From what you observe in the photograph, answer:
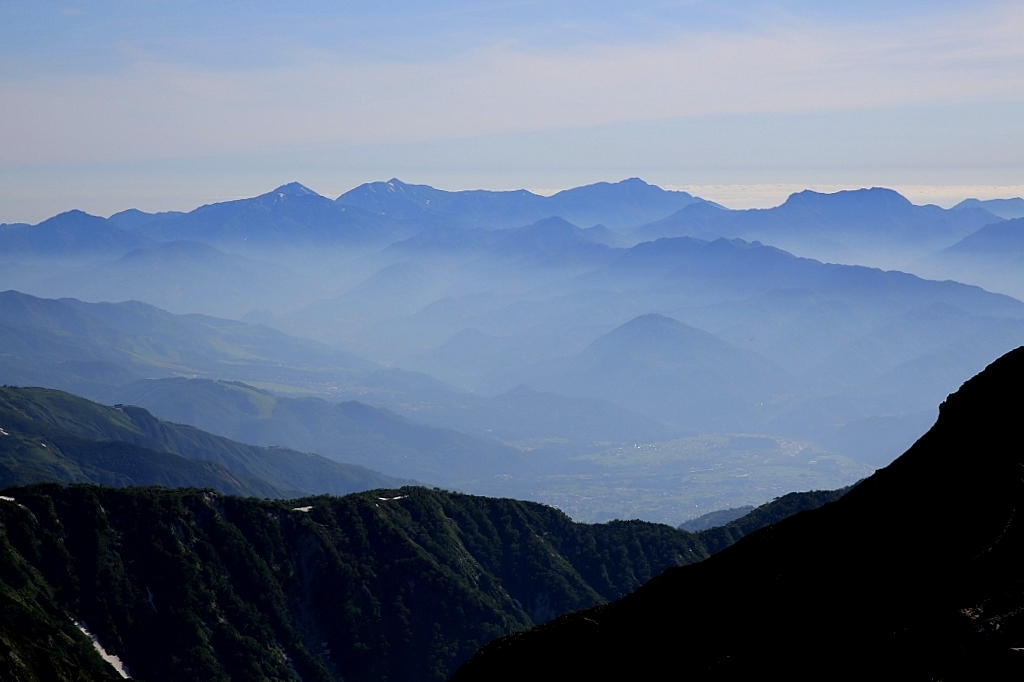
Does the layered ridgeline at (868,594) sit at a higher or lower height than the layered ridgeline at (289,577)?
higher

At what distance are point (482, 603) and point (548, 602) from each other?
12924 mm

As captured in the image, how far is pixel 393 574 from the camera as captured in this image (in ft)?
472

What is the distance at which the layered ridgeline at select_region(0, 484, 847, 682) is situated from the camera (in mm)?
119500

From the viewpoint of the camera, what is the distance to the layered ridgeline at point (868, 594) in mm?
Answer: 33250

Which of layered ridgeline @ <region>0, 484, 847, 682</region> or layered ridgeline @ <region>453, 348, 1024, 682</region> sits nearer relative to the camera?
layered ridgeline @ <region>453, 348, 1024, 682</region>

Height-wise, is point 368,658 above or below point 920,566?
below

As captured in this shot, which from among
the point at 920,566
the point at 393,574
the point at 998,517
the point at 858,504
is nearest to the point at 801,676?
the point at 920,566

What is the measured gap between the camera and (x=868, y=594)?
38.2m

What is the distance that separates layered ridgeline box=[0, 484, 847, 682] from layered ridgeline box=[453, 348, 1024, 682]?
77548mm

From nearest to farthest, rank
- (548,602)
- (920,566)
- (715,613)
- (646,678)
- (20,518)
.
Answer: (920,566) → (646,678) → (715,613) → (20,518) → (548,602)

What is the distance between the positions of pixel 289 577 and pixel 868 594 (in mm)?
112852

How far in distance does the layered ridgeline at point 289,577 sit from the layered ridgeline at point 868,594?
3053 inches

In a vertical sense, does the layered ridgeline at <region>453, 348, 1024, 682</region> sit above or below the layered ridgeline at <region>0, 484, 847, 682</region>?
above

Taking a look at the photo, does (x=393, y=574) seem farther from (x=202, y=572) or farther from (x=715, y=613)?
(x=715, y=613)
